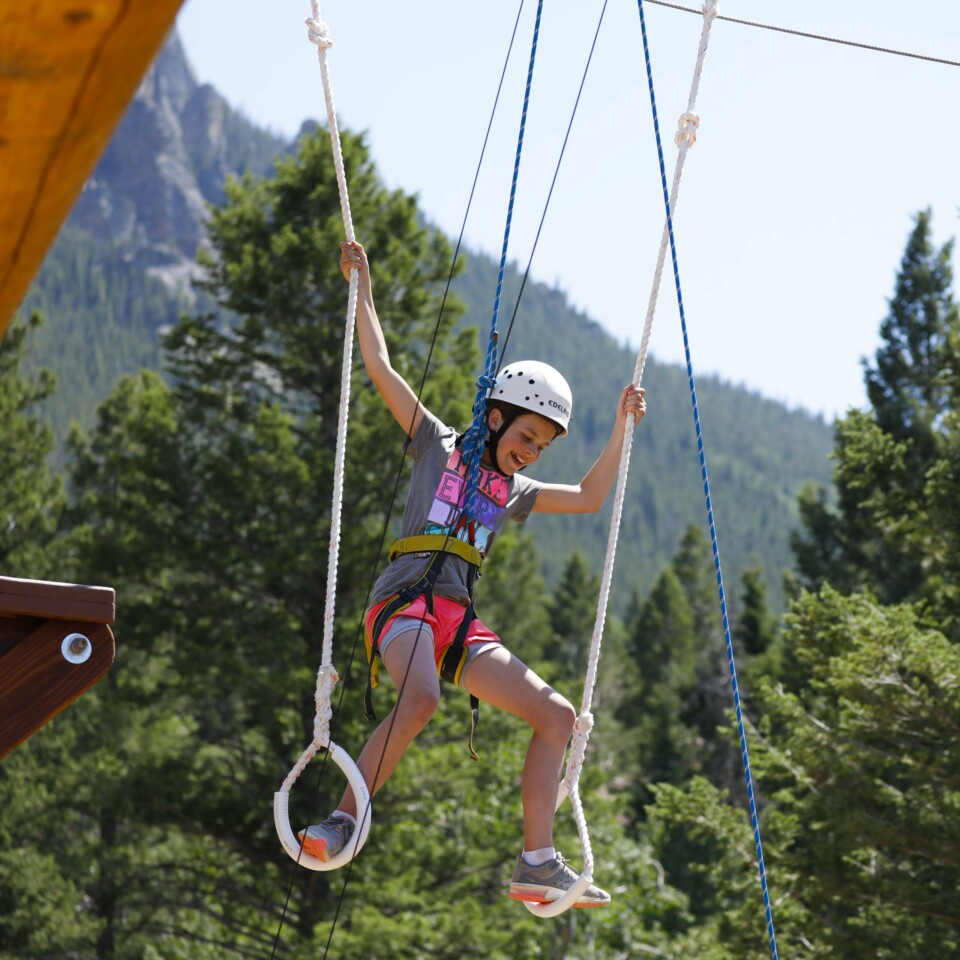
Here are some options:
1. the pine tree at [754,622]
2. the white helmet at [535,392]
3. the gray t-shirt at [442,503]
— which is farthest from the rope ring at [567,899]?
the pine tree at [754,622]

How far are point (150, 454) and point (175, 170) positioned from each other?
188 m

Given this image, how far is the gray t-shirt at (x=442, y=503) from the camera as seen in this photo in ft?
12.8

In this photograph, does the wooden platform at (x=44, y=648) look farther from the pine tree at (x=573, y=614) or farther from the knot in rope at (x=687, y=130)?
the pine tree at (x=573, y=614)

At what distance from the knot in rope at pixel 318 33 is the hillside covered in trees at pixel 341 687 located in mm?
3658

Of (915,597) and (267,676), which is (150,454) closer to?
(267,676)

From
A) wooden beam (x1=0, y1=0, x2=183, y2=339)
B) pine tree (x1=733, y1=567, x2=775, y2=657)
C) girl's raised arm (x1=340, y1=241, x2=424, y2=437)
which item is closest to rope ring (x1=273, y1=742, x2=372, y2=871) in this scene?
girl's raised arm (x1=340, y1=241, x2=424, y2=437)

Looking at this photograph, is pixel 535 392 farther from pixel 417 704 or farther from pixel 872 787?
pixel 872 787

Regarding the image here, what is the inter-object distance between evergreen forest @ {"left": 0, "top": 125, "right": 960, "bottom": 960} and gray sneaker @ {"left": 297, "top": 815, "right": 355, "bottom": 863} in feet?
21.9

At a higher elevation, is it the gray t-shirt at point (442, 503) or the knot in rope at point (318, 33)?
the knot in rope at point (318, 33)

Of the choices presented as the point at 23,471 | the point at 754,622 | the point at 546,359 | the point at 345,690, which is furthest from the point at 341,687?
the point at 546,359

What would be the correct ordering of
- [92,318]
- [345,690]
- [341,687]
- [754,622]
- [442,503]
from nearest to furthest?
[442,503] < [345,690] < [341,687] < [754,622] < [92,318]

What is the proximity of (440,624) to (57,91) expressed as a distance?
2812mm

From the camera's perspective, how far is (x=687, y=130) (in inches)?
185

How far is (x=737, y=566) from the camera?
392 ft
